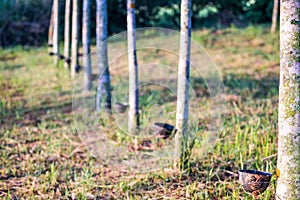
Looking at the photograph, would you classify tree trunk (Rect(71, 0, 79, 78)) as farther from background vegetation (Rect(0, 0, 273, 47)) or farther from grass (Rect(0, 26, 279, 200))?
background vegetation (Rect(0, 0, 273, 47))

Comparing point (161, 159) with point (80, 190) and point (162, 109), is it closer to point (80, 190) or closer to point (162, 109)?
point (80, 190)

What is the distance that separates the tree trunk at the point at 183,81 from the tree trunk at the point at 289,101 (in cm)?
140

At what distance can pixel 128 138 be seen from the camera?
5.46 m

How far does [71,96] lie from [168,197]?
4.07 m

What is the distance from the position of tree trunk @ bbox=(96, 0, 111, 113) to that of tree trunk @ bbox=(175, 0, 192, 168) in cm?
209

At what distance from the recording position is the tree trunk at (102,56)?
→ 6211mm

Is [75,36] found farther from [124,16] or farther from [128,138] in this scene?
[128,138]

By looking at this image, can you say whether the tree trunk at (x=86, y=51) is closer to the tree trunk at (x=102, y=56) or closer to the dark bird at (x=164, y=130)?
the tree trunk at (x=102, y=56)

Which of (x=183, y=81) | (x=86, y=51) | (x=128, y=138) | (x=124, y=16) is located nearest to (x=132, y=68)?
(x=128, y=138)

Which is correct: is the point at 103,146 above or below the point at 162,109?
below

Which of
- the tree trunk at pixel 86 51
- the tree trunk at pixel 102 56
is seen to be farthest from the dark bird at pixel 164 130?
the tree trunk at pixel 86 51

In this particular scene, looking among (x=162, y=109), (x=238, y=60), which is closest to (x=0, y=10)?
(x=238, y=60)

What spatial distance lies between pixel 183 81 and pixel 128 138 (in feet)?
4.62

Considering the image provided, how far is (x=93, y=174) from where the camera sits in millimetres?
4562
